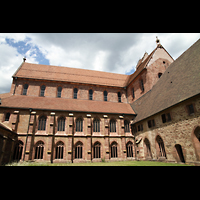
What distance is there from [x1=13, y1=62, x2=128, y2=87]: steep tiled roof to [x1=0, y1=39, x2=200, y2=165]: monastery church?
0.19 metres

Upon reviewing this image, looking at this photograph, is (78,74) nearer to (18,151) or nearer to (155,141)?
(18,151)

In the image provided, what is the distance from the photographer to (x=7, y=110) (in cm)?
2127

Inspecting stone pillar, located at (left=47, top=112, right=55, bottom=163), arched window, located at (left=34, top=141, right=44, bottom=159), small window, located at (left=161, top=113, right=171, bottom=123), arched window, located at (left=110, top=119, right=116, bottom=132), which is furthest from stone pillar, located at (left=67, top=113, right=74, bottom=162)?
small window, located at (left=161, top=113, right=171, bottom=123)

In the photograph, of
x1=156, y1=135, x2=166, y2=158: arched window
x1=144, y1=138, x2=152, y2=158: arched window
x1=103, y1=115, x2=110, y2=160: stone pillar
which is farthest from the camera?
x1=103, y1=115, x2=110, y2=160: stone pillar

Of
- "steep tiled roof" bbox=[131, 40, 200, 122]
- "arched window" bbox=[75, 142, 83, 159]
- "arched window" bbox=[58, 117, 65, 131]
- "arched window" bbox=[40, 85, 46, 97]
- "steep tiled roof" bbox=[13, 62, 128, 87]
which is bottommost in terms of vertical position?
"arched window" bbox=[75, 142, 83, 159]

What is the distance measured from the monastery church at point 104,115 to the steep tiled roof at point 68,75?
0.64ft

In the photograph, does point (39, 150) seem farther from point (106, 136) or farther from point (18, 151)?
point (106, 136)

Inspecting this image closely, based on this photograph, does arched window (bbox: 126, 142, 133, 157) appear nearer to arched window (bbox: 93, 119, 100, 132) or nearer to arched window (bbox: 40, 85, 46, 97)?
arched window (bbox: 93, 119, 100, 132)

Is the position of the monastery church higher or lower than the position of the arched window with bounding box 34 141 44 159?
higher

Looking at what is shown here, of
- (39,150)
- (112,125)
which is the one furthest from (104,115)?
(39,150)

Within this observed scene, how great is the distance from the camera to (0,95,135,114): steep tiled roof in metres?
22.5

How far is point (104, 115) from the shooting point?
24.1 meters

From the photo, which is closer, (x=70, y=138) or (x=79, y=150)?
(x=70, y=138)

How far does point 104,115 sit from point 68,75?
13.4m
